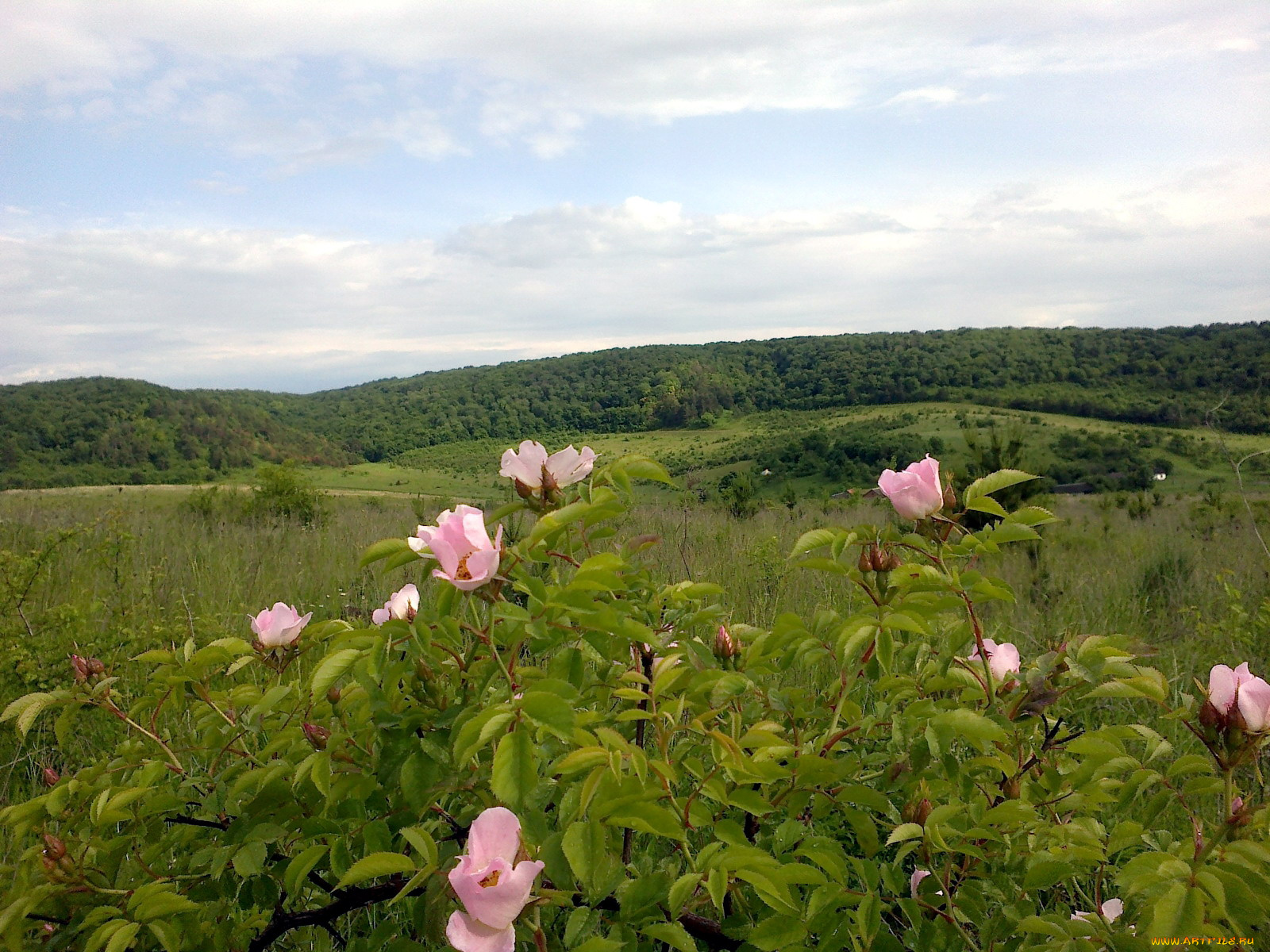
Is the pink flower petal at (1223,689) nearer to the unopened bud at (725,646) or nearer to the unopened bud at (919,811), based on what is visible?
the unopened bud at (919,811)

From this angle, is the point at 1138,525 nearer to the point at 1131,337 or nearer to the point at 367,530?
the point at 367,530

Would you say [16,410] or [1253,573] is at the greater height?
[16,410]

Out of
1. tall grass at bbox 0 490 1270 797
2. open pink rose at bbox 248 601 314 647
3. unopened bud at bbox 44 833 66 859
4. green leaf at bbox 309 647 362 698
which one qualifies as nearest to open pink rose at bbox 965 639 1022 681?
tall grass at bbox 0 490 1270 797

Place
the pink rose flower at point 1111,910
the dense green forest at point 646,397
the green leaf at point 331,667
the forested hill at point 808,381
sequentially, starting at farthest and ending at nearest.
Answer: the forested hill at point 808,381, the dense green forest at point 646,397, the pink rose flower at point 1111,910, the green leaf at point 331,667

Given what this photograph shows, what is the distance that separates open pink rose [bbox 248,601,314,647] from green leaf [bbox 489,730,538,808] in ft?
2.67

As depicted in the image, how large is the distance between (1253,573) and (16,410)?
55.9m

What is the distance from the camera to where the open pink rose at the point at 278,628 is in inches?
63.5

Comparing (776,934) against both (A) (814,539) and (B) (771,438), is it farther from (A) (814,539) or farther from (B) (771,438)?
(B) (771,438)

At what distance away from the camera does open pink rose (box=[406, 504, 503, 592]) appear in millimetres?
1117

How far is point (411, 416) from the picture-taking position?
56219mm

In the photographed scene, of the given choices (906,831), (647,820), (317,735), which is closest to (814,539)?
(906,831)

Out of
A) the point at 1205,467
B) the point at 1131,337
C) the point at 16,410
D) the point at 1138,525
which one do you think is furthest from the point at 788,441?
the point at 16,410

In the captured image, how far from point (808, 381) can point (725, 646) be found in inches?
2195

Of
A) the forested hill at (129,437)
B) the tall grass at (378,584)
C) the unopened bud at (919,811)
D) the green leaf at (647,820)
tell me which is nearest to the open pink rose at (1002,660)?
the tall grass at (378,584)
